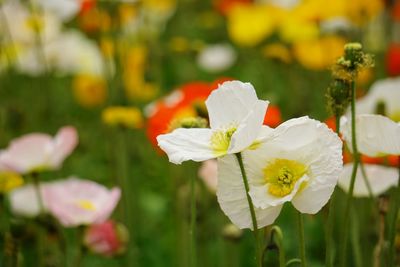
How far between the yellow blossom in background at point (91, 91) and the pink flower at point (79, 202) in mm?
1031

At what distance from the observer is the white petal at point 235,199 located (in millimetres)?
722

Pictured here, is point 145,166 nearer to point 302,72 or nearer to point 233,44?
point 302,72

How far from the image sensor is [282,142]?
717 millimetres

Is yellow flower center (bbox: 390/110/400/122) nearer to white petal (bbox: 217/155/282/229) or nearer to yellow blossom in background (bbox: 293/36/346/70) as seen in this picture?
white petal (bbox: 217/155/282/229)

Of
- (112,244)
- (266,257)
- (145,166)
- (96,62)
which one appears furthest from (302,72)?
(266,257)

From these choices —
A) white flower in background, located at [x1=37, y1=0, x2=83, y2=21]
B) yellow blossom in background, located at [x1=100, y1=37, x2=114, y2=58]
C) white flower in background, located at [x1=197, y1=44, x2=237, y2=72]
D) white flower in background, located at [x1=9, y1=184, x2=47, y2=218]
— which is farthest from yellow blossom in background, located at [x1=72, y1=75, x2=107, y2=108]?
white flower in background, located at [x1=9, y1=184, x2=47, y2=218]

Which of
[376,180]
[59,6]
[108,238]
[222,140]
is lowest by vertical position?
[108,238]

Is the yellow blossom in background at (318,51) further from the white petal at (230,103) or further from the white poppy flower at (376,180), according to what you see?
the white petal at (230,103)

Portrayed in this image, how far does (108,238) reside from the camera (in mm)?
1220

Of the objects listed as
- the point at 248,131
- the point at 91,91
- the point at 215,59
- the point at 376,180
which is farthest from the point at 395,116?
the point at 215,59

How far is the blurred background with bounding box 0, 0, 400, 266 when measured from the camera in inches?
55.1

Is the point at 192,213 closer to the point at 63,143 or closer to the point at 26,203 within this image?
the point at 63,143

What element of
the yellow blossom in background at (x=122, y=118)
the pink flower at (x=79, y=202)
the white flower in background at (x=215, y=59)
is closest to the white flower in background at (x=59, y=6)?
the yellow blossom in background at (x=122, y=118)

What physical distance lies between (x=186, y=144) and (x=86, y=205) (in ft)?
1.36
